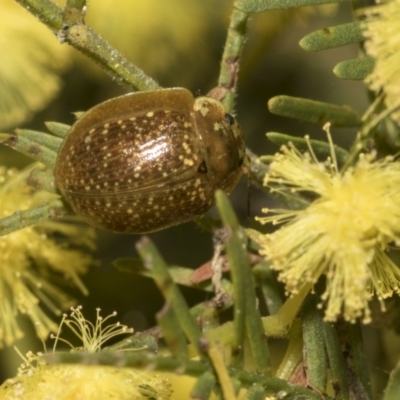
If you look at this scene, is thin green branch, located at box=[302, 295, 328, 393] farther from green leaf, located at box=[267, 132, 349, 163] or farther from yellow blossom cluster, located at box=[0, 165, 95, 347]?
yellow blossom cluster, located at box=[0, 165, 95, 347]

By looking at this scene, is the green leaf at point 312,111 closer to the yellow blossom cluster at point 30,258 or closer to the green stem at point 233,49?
the green stem at point 233,49

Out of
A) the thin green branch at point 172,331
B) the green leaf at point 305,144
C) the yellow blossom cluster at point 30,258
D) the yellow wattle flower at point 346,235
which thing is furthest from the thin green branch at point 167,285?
the yellow blossom cluster at point 30,258

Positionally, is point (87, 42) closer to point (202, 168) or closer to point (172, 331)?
point (202, 168)

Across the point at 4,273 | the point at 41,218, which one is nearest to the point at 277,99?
the point at 41,218

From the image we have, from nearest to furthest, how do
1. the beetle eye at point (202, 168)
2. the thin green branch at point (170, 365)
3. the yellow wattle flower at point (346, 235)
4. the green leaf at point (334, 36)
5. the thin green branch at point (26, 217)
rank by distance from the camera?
the thin green branch at point (170, 365)
the yellow wattle flower at point (346, 235)
the green leaf at point (334, 36)
the thin green branch at point (26, 217)
the beetle eye at point (202, 168)

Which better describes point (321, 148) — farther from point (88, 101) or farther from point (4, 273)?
point (88, 101)

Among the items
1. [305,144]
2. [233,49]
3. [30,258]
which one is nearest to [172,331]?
[305,144]

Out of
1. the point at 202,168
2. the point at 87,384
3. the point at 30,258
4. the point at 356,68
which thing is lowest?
the point at 87,384
